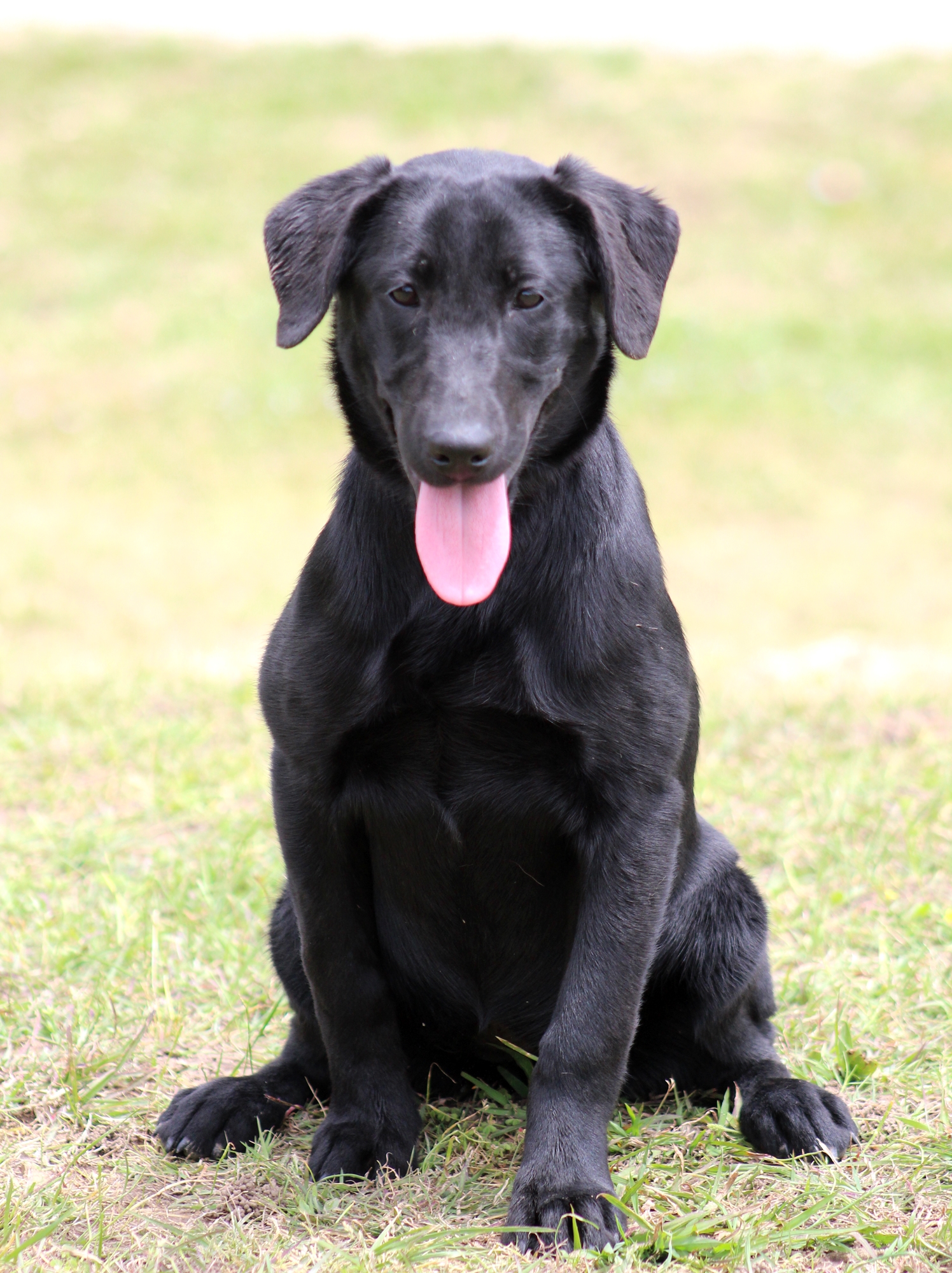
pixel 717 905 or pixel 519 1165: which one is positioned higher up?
pixel 717 905

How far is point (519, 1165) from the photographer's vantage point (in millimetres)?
2250

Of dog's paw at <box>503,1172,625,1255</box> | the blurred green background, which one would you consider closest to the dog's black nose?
dog's paw at <box>503,1172,625,1255</box>

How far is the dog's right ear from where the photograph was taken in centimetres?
223

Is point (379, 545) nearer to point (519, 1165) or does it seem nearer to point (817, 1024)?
point (519, 1165)

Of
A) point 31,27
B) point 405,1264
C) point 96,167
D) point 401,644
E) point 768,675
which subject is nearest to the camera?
point 405,1264

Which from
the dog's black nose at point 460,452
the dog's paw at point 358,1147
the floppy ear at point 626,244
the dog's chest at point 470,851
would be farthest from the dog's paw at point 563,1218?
the floppy ear at point 626,244

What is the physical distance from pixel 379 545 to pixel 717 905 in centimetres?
93

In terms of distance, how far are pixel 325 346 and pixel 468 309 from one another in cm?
430

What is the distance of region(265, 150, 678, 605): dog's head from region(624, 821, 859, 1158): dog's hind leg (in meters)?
0.85

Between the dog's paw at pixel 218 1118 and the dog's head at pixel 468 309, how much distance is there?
3.45ft

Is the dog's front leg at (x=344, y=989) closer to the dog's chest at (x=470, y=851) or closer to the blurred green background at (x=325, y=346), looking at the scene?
the dog's chest at (x=470, y=851)

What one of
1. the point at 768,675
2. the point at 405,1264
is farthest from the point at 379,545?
the point at 768,675

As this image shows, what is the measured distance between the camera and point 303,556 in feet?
29.5

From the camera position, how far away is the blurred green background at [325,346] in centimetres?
844
